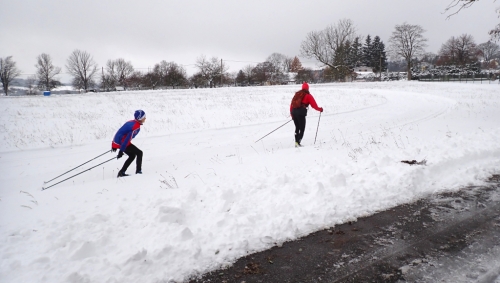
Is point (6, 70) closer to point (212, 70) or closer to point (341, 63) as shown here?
point (212, 70)

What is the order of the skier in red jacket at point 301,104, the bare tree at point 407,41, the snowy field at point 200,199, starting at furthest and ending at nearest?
1. the bare tree at point 407,41
2. the skier in red jacket at point 301,104
3. the snowy field at point 200,199

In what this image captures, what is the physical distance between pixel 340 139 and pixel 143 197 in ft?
23.9

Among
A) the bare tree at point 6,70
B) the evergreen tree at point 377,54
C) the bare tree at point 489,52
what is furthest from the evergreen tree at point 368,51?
the bare tree at point 6,70

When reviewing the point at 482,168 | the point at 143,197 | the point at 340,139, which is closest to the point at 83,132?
the point at 143,197

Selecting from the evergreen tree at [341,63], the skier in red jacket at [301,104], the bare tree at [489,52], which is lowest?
the skier in red jacket at [301,104]

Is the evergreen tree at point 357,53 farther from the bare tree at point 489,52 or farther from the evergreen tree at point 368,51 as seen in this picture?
the bare tree at point 489,52

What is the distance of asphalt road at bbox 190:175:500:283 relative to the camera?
9.76ft

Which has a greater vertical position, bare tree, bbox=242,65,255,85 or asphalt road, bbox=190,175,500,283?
bare tree, bbox=242,65,255,85

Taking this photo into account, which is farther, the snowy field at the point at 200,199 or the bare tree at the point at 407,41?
the bare tree at the point at 407,41

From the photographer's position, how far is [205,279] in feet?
10.1

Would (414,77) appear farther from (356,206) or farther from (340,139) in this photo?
(356,206)

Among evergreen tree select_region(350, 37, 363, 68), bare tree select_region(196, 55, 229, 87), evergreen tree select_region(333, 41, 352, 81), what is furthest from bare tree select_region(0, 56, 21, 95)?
→ evergreen tree select_region(350, 37, 363, 68)

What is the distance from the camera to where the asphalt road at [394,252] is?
297 cm

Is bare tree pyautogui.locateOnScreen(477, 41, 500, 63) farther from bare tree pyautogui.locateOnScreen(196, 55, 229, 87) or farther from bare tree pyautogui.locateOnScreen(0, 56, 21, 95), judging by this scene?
bare tree pyautogui.locateOnScreen(0, 56, 21, 95)
